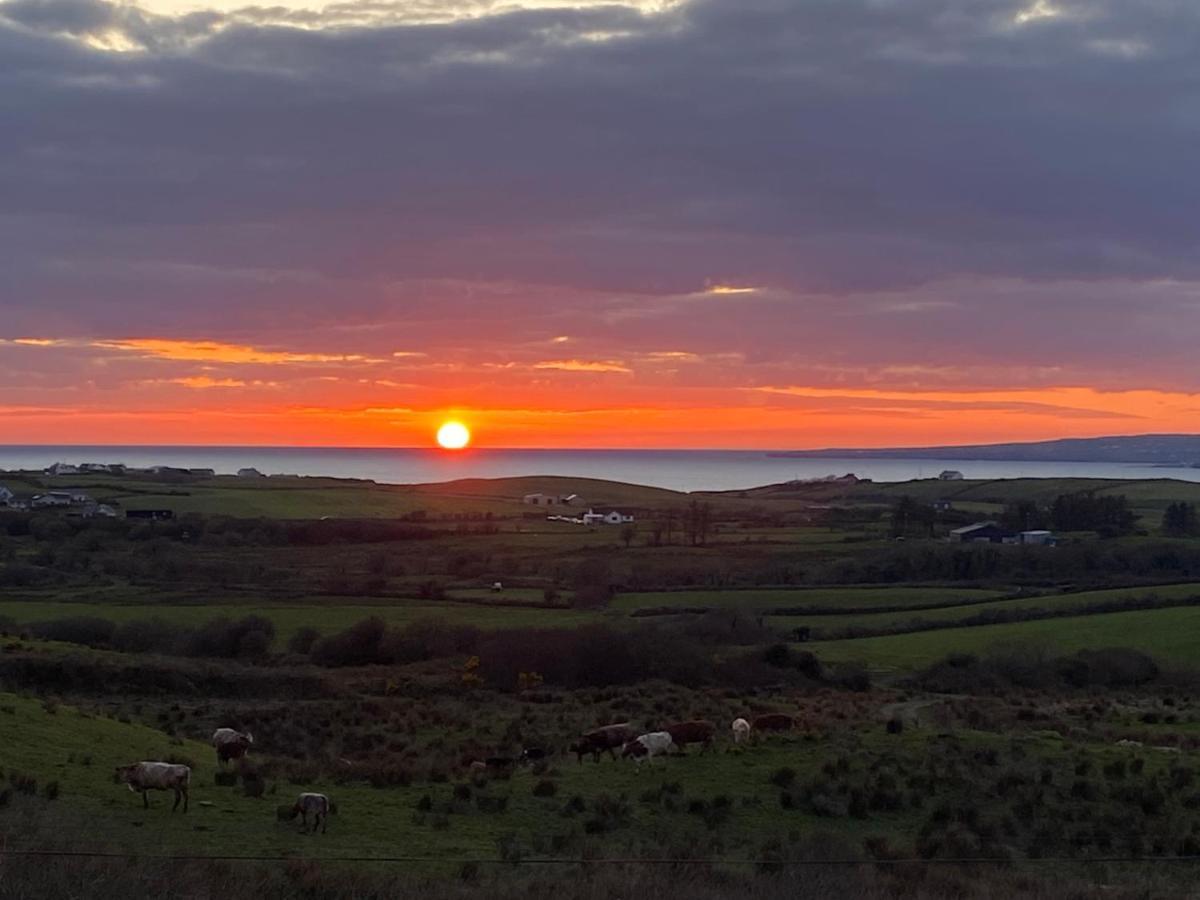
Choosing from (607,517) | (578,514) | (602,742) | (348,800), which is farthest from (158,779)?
(578,514)

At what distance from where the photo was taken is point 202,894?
1142cm

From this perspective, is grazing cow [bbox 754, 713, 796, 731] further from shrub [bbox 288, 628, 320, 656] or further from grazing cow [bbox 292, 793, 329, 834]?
shrub [bbox 288, 628, 320, 656]

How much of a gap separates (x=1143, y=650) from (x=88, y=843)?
146ft

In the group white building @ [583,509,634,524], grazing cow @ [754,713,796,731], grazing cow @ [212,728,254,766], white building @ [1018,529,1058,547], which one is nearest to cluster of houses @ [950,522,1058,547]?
white building @ [1018,529,1058,547]

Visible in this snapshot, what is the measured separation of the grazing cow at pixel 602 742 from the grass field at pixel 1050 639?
26.8 metres

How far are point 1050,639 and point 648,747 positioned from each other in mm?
34553

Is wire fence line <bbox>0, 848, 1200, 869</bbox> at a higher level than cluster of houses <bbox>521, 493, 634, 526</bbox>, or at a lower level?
lower

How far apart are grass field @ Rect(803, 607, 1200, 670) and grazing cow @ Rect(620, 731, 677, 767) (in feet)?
89.3

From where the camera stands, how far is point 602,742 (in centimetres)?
2405

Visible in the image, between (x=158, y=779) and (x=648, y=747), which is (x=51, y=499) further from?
(x=158, y=779)

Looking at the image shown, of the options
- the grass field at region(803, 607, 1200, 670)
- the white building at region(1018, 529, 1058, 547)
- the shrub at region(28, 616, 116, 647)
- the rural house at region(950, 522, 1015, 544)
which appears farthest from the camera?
the rural house at region(950, 522, 1015, 544)

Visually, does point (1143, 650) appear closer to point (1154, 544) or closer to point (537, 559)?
point (1154, 544)

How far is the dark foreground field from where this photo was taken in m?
15.1

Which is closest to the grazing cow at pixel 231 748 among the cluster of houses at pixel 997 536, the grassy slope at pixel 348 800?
the grassy slope at pixel 348 800
